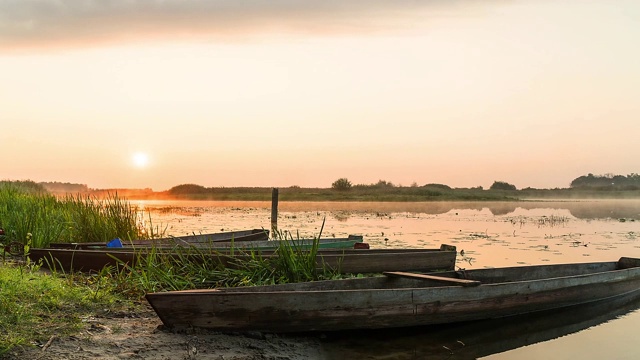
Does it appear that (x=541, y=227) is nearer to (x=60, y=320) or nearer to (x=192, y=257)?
(x=192, y=257)

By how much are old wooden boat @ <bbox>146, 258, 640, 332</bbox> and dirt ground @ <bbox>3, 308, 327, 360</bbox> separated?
127mm

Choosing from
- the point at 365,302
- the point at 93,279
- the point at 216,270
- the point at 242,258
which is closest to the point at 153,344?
the point at 365,302

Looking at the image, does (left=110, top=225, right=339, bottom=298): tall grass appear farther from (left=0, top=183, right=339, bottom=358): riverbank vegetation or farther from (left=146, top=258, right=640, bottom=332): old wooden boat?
(left=146, top=258, right=640, bottom=332): old wooden boat

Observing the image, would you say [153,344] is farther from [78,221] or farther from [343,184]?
[343,184]

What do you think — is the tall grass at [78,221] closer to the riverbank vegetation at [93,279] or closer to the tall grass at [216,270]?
the riverbank vegetation at [93,279]

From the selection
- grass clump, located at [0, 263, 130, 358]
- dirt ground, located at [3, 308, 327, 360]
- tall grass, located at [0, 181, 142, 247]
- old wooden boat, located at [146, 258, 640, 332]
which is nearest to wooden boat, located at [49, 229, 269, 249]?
tall grass, located at [0, 181, 142, 247]

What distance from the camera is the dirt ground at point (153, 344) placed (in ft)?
15.7

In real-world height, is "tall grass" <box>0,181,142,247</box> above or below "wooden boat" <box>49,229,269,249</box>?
above

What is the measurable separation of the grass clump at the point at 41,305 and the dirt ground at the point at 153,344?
0.48 feet

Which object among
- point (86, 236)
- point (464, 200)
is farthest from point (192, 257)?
point (464, 200)

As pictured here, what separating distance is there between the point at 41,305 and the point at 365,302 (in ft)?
10.3

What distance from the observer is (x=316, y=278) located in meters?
7.16

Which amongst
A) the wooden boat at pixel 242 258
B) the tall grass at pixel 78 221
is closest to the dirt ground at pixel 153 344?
the wooden boat at pixel 242 258

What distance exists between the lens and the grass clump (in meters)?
5.01
